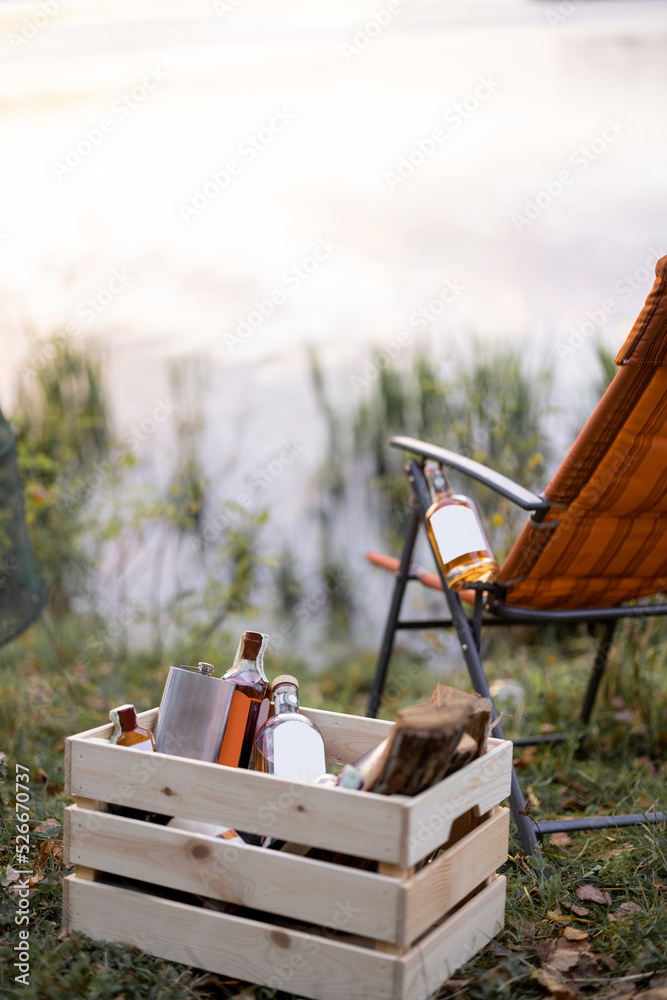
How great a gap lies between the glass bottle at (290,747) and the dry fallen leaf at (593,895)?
534 mm

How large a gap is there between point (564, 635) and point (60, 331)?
2646 mm

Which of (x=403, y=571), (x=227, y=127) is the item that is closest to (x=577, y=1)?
(x=227, y=127)

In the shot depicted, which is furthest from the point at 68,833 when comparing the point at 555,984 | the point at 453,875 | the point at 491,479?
the point at 491,479

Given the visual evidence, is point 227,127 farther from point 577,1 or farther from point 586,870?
point 586,870

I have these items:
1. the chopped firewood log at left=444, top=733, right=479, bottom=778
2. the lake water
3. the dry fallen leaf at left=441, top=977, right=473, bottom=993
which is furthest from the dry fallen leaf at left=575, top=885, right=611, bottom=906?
the lake water

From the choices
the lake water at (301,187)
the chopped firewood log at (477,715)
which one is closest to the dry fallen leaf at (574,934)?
the chopped firewood log at (477,715)

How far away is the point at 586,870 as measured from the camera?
159cm

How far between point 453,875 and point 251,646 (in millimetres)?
510

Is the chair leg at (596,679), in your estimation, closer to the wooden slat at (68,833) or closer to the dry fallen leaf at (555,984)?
the dry fallen leaf at (555,984)

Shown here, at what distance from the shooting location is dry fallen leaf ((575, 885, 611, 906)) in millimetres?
1469

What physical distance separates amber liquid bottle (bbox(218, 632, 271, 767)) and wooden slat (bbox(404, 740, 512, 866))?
371mm

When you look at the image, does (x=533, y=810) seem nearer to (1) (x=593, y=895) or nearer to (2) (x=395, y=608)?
(1) (x=593, y=895)

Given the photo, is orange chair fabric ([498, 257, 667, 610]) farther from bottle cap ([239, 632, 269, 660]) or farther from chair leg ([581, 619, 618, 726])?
bottle cap ([239, 632, 269, 660])

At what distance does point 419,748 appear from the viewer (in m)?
1.08
